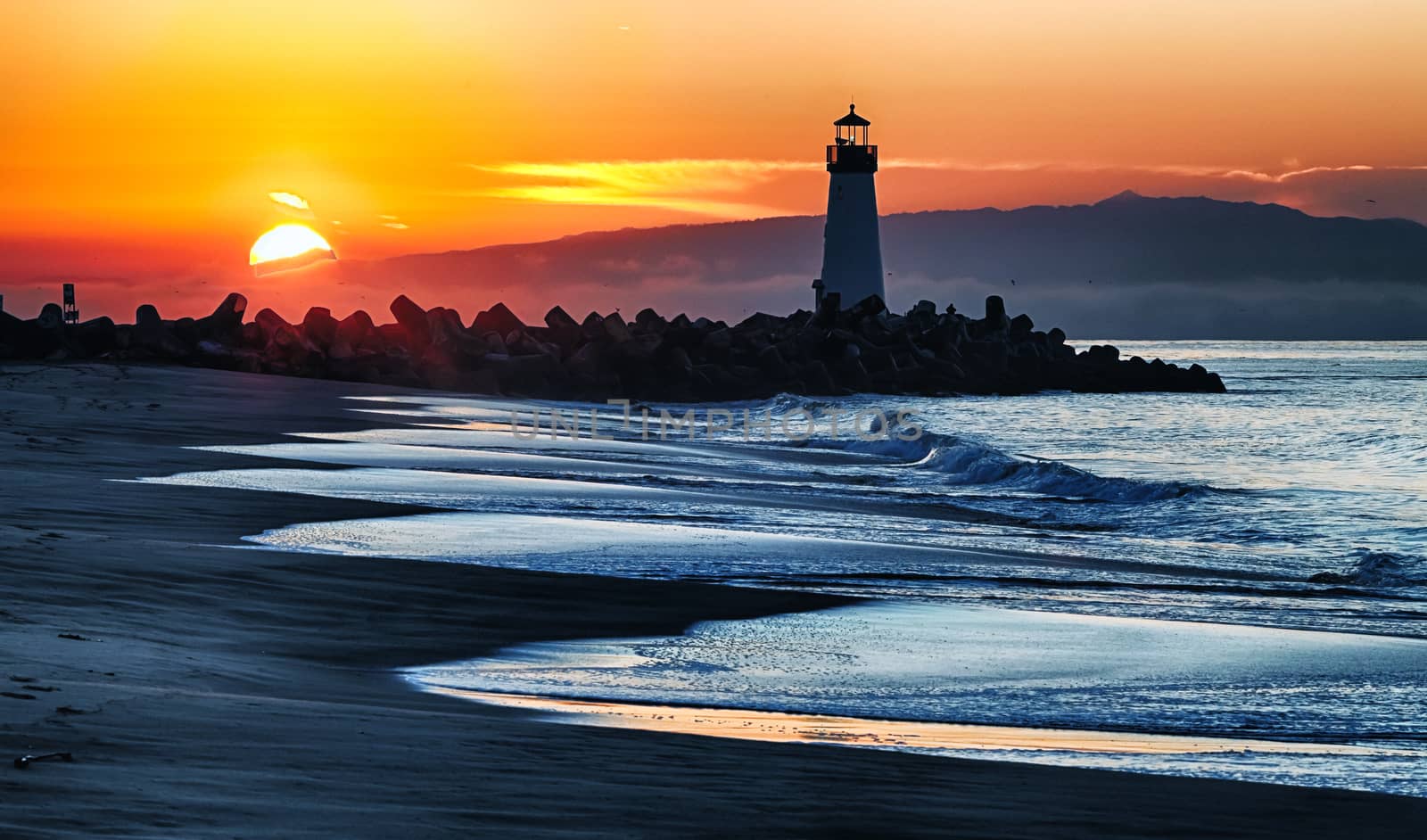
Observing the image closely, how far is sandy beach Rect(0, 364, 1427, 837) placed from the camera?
3375 millimetres

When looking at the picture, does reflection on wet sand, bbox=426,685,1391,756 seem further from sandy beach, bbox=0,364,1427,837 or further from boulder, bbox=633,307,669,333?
boulder, bbox=633,307,669,333

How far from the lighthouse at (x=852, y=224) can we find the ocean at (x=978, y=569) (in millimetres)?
32677

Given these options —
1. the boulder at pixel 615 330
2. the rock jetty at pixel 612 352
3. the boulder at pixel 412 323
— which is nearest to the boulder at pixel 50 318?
the rock jetty at pixel 612 352

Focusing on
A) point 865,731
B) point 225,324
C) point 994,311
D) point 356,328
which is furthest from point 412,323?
point 865,731

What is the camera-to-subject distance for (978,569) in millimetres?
9555

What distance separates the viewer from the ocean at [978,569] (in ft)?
18.2

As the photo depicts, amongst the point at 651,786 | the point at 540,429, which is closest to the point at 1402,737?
the point at 651,786

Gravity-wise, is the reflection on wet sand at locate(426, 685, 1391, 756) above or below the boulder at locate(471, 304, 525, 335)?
below

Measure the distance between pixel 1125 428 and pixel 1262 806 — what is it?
1058 inches

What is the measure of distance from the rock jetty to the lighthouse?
4.90 metres

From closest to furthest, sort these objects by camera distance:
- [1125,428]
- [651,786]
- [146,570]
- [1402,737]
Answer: [651,786], [1402,737], [146,570], [1125,428]

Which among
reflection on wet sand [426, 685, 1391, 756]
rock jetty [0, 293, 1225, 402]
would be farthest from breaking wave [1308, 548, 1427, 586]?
rock jetty [0, 293, 1225, 402]

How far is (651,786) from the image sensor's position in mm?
3914

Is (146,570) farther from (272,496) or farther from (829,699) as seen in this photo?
(272,496)
